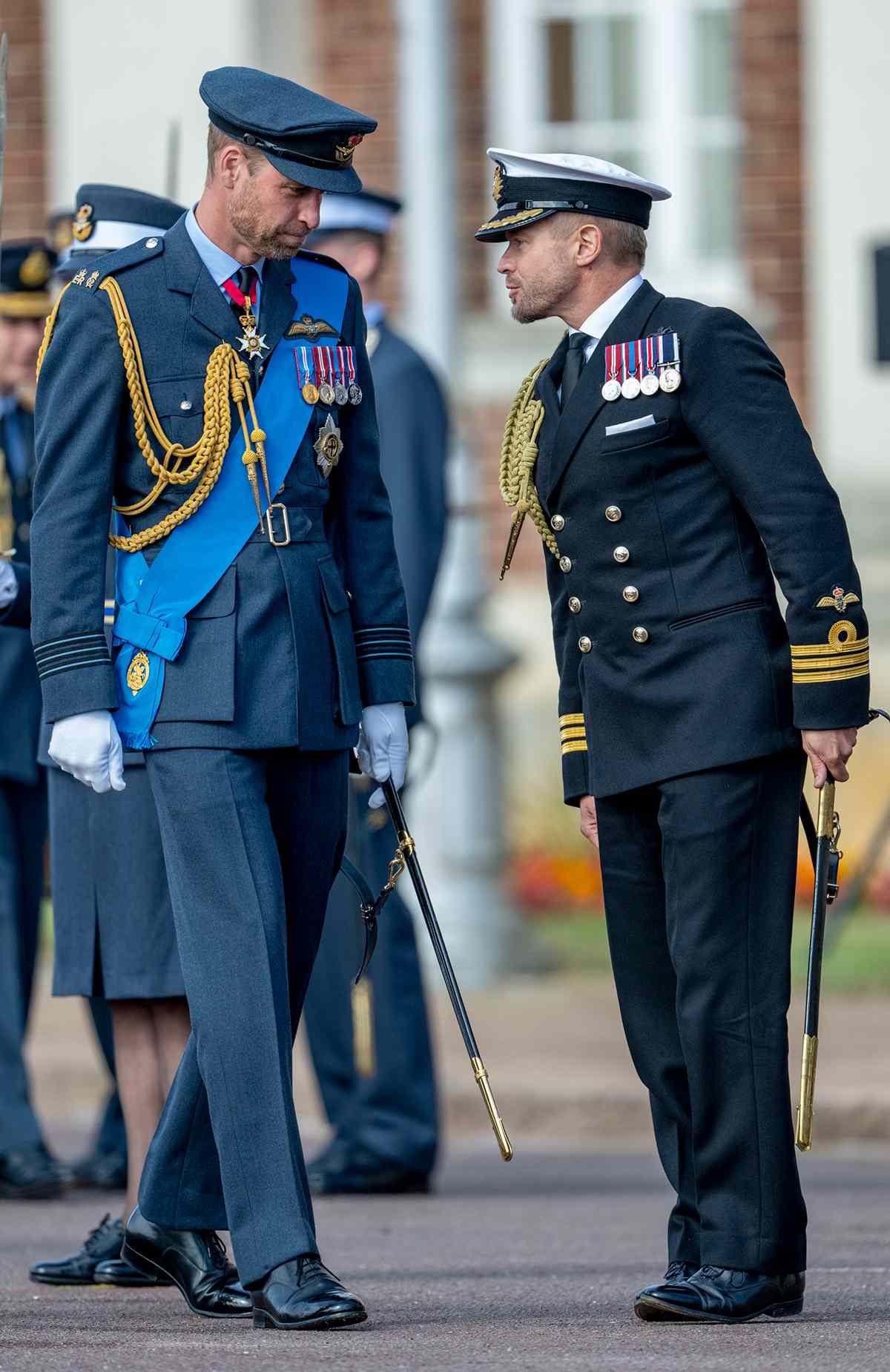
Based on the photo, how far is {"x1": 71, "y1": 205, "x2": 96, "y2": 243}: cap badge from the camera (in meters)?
6.02

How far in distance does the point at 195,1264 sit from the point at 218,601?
1.14m

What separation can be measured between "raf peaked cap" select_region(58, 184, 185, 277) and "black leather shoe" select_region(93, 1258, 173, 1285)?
1.97m

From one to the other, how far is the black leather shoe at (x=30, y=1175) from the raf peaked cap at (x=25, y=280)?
2067 mm

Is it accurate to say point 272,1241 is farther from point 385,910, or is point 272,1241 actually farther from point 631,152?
point 631,152

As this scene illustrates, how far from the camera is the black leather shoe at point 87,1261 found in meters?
5.51

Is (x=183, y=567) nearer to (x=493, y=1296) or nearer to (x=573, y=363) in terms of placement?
(x=573, y=363)

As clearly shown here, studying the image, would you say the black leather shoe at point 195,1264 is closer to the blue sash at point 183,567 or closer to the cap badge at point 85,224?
the blue sash at point 183,567

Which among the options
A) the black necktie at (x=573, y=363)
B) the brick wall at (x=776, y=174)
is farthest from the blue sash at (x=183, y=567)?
the brick wall at (x=776, y=174)

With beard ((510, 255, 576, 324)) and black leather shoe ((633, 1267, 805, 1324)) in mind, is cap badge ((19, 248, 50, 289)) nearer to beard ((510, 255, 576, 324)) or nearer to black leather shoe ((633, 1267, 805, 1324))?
beard ((510, 255, 576, 324))

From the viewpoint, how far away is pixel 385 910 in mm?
7113

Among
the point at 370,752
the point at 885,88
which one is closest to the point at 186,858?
the point at 370,752

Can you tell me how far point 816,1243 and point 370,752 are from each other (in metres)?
1.73

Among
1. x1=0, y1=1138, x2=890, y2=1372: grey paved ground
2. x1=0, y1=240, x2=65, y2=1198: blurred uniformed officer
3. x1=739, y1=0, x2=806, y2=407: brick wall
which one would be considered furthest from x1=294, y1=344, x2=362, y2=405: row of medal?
x1=739, y1=0, x2=806, y2=407: brick wall

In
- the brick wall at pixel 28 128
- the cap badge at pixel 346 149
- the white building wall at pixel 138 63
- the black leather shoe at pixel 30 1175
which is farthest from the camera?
the brick wall at pixel 28 128
